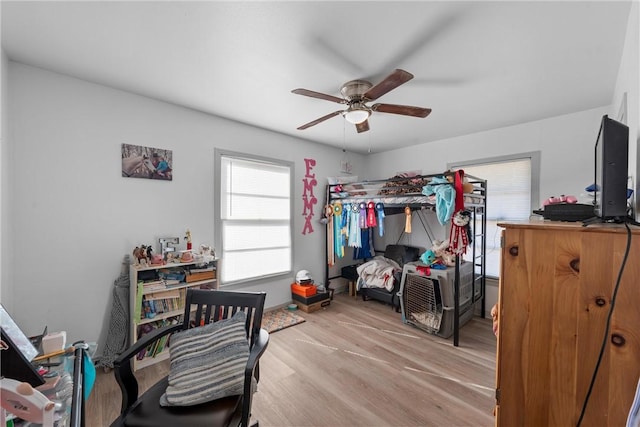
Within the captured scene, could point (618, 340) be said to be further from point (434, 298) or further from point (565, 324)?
point (434, 298)

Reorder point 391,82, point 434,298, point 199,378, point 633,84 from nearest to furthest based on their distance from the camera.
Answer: point 199,378 → point 633,84 → point 391,82 → point 434,298

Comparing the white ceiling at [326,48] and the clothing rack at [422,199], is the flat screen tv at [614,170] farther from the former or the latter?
the clothing rack at [422,199]

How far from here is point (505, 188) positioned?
10.8 ft

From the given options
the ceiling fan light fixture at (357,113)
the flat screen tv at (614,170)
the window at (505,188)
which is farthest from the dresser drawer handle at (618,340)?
the window at (505,188)

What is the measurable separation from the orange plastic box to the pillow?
84.6 inches

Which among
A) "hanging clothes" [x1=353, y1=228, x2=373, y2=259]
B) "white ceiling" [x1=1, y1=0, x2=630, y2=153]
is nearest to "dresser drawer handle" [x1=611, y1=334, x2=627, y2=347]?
"white ceiling" [x1=1, y1=0, x2=630, y2=153]

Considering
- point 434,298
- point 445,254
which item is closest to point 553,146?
point 445,254

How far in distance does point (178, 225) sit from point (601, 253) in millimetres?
3165

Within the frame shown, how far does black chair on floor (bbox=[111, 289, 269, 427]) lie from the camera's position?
1.14m

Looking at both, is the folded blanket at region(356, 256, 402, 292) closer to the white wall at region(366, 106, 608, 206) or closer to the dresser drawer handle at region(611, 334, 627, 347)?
the white wall at region(366, 106, 608, 206)

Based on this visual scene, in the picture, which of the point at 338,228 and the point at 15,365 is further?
the point at 338,228

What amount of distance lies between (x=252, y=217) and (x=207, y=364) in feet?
7.26

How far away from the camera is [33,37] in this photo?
1.61 m

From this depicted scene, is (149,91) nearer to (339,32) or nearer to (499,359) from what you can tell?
(339,32)
